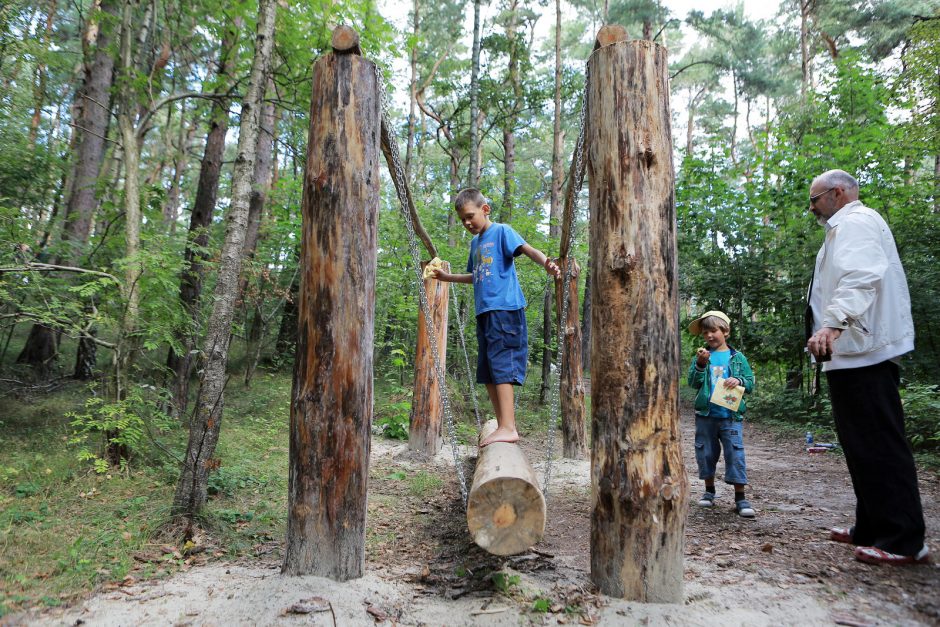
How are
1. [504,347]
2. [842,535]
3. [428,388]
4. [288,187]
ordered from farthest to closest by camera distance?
[288,187] < [428,388] < [504,347] < [842,535]

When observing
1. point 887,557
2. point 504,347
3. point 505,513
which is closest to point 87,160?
point 504,347

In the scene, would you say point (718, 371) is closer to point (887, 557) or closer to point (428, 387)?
point (887, 557)

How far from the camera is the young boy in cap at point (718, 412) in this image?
14.4ft

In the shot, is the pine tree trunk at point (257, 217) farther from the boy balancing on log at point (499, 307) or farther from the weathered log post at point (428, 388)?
the boy balancing on log at point (499, 307)

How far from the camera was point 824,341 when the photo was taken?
286cm

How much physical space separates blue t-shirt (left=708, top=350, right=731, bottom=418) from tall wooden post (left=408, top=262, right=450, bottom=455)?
3.32 metres

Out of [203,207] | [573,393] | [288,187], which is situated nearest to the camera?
[573,393]

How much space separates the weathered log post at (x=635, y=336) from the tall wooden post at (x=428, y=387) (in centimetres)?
424

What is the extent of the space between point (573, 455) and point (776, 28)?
61.2 ft

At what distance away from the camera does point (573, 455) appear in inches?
289

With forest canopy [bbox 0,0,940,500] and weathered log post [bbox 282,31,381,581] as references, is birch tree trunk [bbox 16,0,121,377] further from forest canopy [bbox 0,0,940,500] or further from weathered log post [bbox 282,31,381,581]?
weathered log post [bbox 282,31,381,581]

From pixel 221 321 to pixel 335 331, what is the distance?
139 cm

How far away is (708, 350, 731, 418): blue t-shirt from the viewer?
4.46m

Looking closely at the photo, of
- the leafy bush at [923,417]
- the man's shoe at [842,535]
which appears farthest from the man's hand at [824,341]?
the leafy bush at [923,417]
